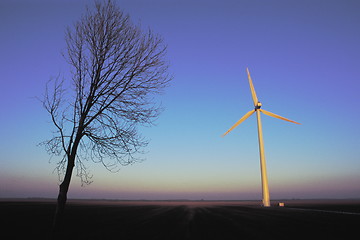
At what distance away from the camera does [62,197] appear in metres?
11.0

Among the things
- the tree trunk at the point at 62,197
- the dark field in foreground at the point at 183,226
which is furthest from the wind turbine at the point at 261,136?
the tree trunk at the point at 62,197

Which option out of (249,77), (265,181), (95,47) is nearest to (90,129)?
(95,47)

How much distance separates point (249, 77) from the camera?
5103cm

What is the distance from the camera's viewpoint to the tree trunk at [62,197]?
423 inches

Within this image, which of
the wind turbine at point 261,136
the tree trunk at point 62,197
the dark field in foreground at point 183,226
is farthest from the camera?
the wind turbine at point 261,136

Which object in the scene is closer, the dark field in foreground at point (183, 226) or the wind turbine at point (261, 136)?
the dark field in foreground at point (183, 226)

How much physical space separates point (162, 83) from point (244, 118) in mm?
37279

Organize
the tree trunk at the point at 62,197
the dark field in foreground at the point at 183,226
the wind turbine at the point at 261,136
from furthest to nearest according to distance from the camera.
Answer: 1. the wind turbine at the point at 261,136
2. the dark field in foreground at the point at 183,226
3. the tree trunk at the point at 62,197

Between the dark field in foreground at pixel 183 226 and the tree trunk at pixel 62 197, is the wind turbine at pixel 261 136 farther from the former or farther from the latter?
the tree trunk at pixel 62 197

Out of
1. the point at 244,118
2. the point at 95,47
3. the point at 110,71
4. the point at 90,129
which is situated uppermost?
the point at 244,118

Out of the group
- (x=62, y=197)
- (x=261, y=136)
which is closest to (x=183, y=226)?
(x=62, y=197)

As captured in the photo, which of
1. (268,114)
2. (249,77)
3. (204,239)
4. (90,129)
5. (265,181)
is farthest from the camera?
(249,77)

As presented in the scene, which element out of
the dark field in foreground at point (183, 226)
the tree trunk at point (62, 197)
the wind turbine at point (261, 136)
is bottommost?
the dark field in foreground at point (183, 226)

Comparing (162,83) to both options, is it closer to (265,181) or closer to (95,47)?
(95,47)
